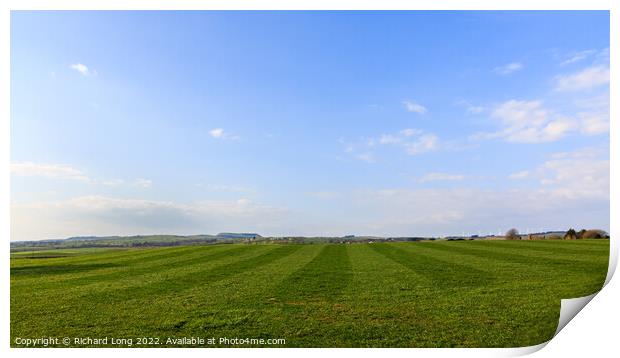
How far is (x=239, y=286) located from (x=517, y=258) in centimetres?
1006

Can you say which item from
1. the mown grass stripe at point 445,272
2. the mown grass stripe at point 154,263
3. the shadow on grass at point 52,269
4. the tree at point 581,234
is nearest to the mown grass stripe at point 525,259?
the tree at point 581,234

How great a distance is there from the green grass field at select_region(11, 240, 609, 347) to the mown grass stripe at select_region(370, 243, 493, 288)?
34 millimetres

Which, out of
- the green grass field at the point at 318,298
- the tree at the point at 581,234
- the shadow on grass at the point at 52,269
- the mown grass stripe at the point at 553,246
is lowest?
the green grass field at the point at 318,298

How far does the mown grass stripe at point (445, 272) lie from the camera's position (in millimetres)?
10953

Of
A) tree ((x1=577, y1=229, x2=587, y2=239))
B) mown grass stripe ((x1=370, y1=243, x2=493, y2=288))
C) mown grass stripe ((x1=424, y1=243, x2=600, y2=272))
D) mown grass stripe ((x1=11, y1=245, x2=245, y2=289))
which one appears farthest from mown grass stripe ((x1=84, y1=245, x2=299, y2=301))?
tree ((x1=577, y1=229, x2=587, y2=239))

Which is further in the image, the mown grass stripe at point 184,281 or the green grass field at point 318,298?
the mown grass stripe at point 184,281

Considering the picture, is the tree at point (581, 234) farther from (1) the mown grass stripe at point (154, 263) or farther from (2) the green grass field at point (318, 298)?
(1) the mown grass stripe at point (154, 263)

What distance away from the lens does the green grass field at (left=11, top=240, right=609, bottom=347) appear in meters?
8.02

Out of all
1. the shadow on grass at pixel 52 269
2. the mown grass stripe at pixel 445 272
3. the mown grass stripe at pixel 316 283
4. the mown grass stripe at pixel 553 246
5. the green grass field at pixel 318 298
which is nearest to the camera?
the green grass field at pixel 318 298

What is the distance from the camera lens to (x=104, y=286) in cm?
1086

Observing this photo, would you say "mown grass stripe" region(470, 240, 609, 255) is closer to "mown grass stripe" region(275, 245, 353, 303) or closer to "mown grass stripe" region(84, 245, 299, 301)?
"mown grass stripe" region(275, 245, 353, 303)

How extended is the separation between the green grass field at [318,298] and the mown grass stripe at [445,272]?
0.03 meters
